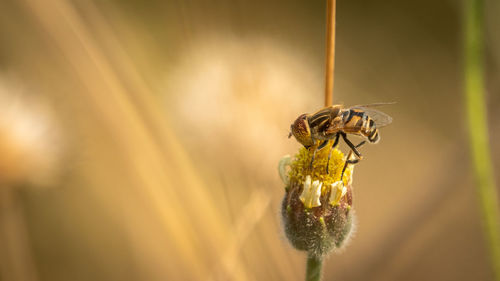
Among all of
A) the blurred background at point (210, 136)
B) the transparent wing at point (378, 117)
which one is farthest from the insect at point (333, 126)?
the blurred background at point (210, 136)

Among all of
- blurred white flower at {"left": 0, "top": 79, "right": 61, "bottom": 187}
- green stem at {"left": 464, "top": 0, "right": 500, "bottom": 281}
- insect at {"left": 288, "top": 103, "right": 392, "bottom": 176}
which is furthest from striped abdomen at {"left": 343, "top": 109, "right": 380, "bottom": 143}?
blurred white flower at {"left": 0, "top": 79, "right": 61, "bottom": 187}

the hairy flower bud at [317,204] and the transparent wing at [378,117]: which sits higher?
the transparent wing at [378,117]

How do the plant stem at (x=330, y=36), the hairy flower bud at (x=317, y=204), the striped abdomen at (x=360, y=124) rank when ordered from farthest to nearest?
the striped abdomen at (x=360, y=124) < the hairy flower bud at (x=317, y=204) < the plant stem at (x=330, y=36)

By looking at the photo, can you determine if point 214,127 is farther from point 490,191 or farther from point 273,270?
point 490,191

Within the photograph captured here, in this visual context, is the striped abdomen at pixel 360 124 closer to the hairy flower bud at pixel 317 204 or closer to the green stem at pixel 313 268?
the hairy flower bud at pixel 317 204

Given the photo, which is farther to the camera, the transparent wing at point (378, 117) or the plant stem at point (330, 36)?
the transparent wing at point (378, 117)

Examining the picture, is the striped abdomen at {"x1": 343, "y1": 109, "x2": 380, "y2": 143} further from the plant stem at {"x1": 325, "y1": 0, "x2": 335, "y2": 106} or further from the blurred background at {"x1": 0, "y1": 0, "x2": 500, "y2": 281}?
the blurred background at {"x1": 0, "y1": 0, "x2": 500, "y2": 281}

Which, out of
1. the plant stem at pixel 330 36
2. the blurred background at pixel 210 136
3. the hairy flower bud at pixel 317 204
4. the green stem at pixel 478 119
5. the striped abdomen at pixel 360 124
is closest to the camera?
the plant stem at pixel 330 36
